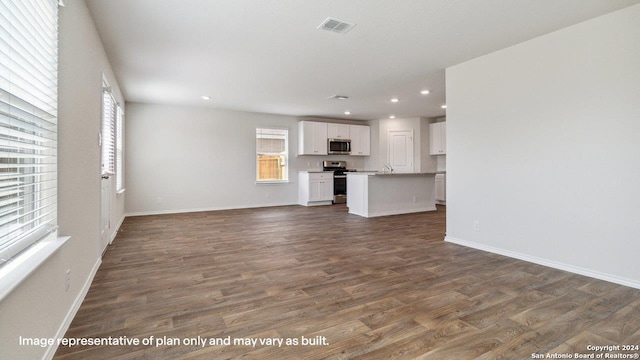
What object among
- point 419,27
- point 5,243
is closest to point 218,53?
point 419,27

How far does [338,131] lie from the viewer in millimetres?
8703

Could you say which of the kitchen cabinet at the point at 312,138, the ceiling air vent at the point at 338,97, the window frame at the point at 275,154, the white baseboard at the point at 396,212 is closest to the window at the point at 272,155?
the window frame at the point at 275,154

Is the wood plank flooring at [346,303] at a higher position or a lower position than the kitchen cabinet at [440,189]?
lower

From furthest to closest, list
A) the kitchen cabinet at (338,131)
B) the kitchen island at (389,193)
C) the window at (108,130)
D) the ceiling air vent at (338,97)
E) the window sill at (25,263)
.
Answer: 1. the kitchen cabinet at (338,131)
2. the kitchen island at (389,193)
3. the ceiling air vent at (338,97)
4. the window at (108,130)
5. the window sill at (25,263)

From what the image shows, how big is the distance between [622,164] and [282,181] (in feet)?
21.7

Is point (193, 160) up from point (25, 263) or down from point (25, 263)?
up

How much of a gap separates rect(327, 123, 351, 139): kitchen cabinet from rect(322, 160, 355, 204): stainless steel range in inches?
29.7

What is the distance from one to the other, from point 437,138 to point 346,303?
23.8 feet

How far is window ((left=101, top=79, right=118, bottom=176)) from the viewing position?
152 inches

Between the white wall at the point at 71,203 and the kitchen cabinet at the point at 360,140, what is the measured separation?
6579mm

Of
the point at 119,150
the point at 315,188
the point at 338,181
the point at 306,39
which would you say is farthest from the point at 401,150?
the point at 119,150

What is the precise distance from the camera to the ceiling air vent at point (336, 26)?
2961 mm

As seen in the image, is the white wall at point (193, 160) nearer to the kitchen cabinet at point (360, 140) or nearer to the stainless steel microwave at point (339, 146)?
the stainless steel microwave at point (339, 146)

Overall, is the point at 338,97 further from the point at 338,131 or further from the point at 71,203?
the point at 71,203
